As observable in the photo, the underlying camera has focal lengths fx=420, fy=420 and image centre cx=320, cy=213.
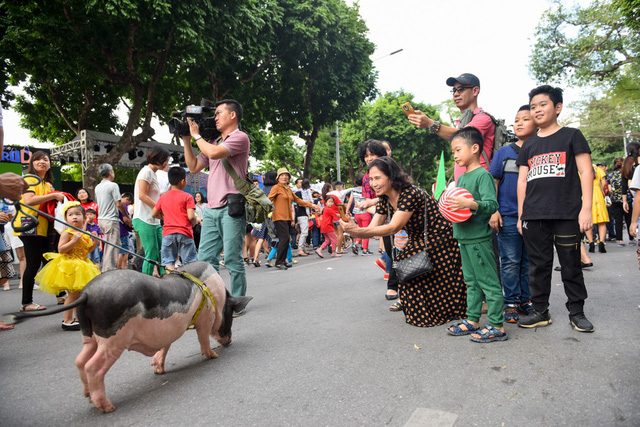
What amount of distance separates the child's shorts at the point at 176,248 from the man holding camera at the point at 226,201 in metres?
1.06

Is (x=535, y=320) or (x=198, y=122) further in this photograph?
(x=198, y=122)

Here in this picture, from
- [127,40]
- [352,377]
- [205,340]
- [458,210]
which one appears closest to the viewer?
[352,377]

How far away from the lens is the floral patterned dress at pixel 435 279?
3.77 metres

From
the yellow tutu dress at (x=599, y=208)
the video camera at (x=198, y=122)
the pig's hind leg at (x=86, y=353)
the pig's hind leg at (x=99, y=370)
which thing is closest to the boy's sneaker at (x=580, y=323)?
the pig's hind leg at (x=99, y=370)

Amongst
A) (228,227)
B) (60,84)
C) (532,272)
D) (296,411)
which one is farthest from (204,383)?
(60,84)

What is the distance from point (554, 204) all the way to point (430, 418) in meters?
2.15

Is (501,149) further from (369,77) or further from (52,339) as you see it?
(369,77)

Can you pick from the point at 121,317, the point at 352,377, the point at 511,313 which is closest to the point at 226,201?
the point at 121,317

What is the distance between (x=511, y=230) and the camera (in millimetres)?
3898

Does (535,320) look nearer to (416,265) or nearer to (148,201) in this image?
(416,265)

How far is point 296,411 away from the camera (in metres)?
2.22

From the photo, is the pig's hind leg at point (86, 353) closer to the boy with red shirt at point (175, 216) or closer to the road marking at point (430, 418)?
the road marking at point (430, 418)

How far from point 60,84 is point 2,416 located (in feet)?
60.8

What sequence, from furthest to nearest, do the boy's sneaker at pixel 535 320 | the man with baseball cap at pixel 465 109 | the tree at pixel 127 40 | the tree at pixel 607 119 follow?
the tree at pixel 607 119 → the tree at pixel 127 40 → the man with baseball cap at pixel 465 109 → the boy's sneaker at pixel 535 320
